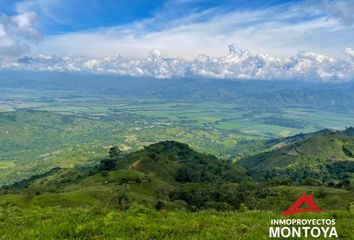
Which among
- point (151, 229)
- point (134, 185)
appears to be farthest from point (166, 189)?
point (151, 229)

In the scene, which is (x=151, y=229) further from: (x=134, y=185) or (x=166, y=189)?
(x=166, y=189)

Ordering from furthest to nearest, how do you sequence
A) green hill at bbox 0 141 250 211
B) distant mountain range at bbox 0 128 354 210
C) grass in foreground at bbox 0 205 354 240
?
green hill at bbox 0 141 250 211
distant mountain range at bbox 0 128 354 210
grass in foreground at bbox 0 205 354 240

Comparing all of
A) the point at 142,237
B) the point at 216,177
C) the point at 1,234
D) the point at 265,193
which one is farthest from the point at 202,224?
the point at 216,177

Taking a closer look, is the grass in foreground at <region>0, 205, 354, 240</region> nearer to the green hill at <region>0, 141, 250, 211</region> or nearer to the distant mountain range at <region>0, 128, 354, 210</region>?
the distant mountain range at <region>0, 128, 354, 210</region>

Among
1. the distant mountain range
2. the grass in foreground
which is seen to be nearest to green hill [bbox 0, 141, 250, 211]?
the distant mountain range

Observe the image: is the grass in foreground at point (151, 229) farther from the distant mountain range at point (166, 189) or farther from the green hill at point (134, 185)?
the green hill at point (134, 185)

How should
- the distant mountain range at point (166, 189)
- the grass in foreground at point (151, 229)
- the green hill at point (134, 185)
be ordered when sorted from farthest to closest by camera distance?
the green hill at point (134, 185), the distant mountain range at point (166, 189), the grass in foreground at point (151, 229)

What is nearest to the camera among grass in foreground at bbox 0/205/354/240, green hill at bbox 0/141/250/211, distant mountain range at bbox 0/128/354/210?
grass in foreground at bbox 0/205/354/240

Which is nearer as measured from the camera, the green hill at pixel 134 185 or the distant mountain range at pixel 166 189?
the distant mountain range at pixel 166 189

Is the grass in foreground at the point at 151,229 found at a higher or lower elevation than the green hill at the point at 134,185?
higher

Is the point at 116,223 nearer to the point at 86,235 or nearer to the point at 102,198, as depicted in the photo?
the point at 86,235

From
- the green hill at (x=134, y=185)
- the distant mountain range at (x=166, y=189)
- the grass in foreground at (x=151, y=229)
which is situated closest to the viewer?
the grass in foreground at (x=151, y=229)

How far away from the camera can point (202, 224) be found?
18.8 m

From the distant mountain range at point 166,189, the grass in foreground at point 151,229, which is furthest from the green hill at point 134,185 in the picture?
the grass in foreground at point 151,229
